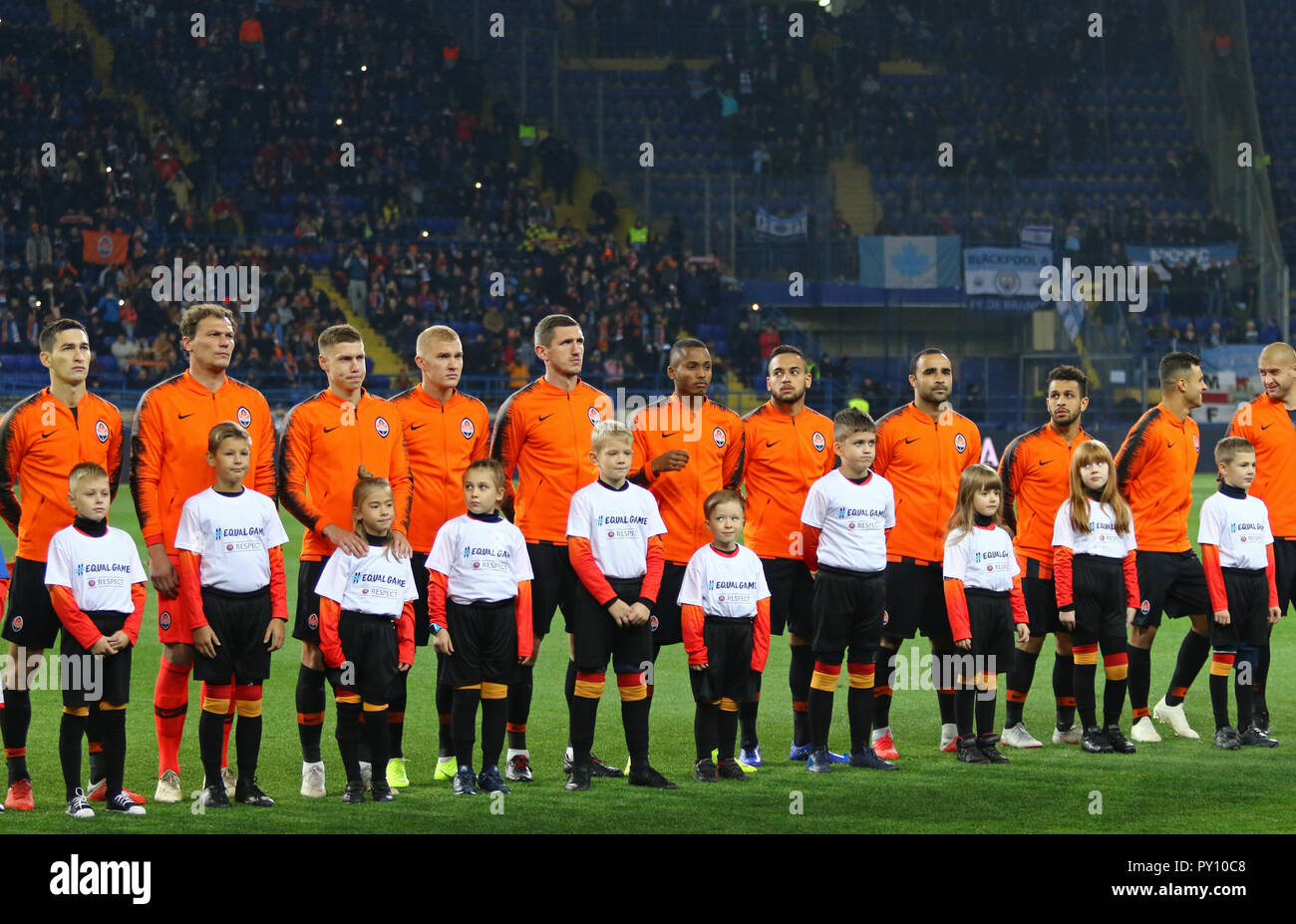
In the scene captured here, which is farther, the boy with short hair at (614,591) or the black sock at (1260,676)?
the black sock at (1260,676)

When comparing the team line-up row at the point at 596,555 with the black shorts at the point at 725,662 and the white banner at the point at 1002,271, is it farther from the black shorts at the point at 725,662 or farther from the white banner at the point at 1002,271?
the white banner at the point at 1002,271

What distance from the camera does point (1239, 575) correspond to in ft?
A: 29.1

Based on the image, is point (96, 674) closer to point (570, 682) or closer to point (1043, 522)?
point (570, 682)

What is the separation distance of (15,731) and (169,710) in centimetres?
66

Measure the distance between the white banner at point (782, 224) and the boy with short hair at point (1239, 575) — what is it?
22702 millimetres

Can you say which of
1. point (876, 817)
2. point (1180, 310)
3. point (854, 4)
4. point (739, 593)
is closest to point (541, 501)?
point (739, 593)

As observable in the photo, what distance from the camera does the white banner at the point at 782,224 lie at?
102 feet

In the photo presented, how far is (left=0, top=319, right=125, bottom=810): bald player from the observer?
7102 mm

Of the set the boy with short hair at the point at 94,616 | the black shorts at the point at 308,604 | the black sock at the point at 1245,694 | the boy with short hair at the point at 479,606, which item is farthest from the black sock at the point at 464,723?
the black sock at the point at 1245,694

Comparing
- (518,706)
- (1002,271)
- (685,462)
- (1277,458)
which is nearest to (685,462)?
(685,462)

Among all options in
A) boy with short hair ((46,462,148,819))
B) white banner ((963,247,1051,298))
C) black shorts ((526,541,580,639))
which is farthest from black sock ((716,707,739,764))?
white banner ((963,247,1051,298))

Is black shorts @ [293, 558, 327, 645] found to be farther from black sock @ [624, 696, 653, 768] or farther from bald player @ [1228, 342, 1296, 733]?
bald player @ [1228, 342, 1296, 733]

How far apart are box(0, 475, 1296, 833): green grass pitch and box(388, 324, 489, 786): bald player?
0.71 m

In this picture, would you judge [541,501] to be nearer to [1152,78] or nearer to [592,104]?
[592,104]
